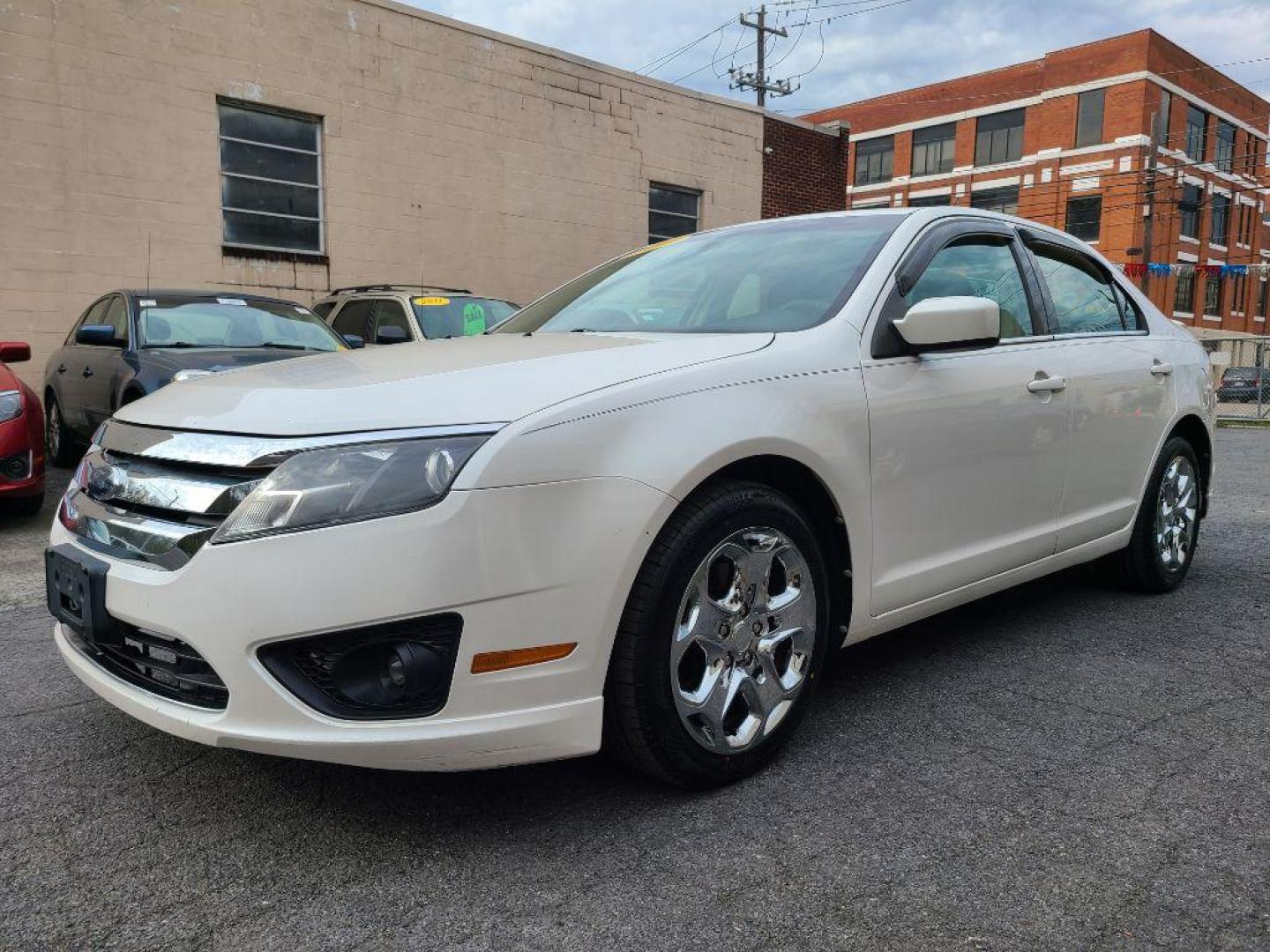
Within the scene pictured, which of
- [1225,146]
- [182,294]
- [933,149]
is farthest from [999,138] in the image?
Result: [182,294]

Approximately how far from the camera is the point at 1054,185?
133 ft

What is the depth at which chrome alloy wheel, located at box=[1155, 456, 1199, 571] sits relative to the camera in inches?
173

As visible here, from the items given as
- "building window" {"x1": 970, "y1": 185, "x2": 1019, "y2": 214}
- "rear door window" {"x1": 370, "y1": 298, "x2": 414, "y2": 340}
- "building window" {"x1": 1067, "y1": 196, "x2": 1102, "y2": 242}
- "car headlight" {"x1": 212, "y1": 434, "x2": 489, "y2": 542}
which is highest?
"building window" {"x1": 970, "y1": 185, "x2": 1019, "y2": 214}

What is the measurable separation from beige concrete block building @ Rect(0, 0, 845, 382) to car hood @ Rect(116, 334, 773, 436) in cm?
897

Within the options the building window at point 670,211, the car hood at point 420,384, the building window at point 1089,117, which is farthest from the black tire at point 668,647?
the building window at point 1089,117

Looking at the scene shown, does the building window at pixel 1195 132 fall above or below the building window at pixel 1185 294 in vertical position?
above

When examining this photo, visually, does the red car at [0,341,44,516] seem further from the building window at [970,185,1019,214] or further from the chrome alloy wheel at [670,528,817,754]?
the building window at [970,185,1019,214]

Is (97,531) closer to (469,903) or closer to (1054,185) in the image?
(469,903)

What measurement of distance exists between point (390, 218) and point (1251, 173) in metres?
46.3

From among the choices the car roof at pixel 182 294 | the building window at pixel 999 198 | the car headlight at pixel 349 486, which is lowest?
the car headlight at pixel 349 486

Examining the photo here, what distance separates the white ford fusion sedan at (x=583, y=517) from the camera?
2051 mm

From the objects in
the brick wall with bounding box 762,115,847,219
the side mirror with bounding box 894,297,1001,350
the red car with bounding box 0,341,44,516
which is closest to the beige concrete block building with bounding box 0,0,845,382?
the brick wall with bounding box 762,115,847,219

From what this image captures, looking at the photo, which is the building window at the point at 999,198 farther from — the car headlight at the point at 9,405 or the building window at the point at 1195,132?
the car headlight at the point at 9,405

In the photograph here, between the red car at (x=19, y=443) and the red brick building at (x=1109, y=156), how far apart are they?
34117mm
